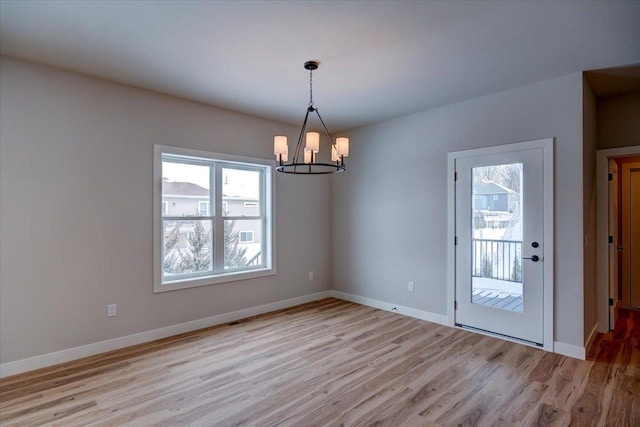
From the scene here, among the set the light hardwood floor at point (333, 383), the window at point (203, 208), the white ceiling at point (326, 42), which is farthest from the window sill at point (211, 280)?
the white ceiling at point (326, 42)

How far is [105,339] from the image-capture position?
3.49m

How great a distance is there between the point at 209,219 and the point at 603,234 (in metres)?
4.89

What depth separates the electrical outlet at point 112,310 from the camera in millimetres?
3518

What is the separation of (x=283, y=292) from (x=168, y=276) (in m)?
1.74

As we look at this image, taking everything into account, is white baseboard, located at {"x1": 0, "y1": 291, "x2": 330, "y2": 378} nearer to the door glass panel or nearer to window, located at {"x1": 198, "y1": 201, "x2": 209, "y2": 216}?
window, located at {"x1": 198, "y1": 201, "x2": 209, "y2": 216}

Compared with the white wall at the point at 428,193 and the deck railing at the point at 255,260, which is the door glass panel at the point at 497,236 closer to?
the white wall at the point at 428,193

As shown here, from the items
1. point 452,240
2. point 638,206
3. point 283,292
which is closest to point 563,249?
point 452,240

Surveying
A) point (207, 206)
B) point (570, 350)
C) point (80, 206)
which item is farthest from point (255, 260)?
point (570, 350)

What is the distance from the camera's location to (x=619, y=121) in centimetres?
390

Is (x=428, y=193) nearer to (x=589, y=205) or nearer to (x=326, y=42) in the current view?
(x=589, y=205)

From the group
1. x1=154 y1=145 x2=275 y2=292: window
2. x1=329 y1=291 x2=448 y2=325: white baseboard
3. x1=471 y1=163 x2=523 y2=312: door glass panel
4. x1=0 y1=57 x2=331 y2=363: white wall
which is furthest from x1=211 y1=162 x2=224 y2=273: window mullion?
x1=471 y1=163 x2=523 y2=312: door glass panel

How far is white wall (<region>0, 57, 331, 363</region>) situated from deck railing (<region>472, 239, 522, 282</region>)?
3315 mm

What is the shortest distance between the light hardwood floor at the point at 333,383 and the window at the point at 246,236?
140cm

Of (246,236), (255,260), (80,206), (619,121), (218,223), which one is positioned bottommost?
(255,260)
